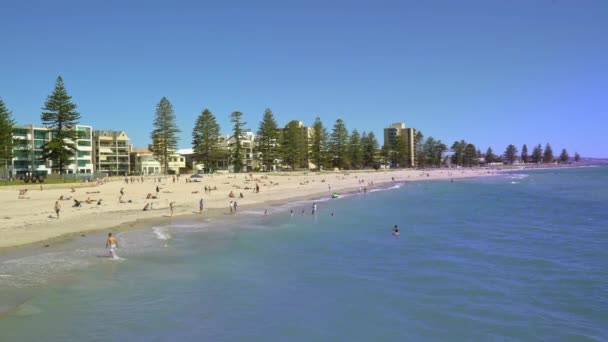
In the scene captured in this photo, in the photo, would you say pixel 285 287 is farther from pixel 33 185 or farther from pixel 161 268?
pixel 33 185

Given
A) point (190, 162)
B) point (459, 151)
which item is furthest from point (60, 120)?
point (459, 151)

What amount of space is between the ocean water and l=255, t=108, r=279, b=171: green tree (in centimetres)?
5757

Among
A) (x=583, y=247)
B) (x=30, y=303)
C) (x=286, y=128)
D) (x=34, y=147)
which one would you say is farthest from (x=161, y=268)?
(x=286, y=128)

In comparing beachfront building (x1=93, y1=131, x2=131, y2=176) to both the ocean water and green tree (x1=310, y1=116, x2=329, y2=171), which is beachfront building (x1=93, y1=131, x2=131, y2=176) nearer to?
green tree (x1=310, y1=116, x2=329, y2=171)

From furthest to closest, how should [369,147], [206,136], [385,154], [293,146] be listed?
[385,154], [369,147], [293,146], [206,136]

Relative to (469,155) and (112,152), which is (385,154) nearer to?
(469,155)

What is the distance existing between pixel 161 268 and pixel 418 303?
29.1ft

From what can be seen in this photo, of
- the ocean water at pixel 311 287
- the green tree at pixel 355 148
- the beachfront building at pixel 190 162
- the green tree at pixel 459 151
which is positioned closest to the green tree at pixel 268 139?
the beachfront building at pixel 190 162

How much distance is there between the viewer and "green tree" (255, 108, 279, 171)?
8019 cm

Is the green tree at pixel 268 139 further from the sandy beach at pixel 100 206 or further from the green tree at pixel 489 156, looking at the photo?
the green tree at pixel 489 156

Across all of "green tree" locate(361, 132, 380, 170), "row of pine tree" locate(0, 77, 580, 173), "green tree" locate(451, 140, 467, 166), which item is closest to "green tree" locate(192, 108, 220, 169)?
"row of pine tree" locate(0, 77, 580, 173)

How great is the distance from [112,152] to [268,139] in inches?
1242

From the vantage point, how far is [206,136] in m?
74.2

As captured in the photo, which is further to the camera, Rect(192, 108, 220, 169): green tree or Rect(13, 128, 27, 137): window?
Rect(192, 108, 220, 169): green tree
